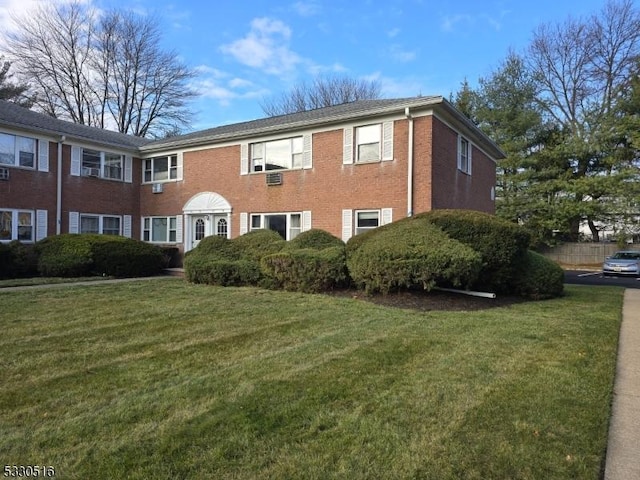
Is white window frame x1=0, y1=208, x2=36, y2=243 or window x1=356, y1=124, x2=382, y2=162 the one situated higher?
window x1=356, y1=124, x2=382, y2=162

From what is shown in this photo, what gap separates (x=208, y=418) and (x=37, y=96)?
37989 millimetres

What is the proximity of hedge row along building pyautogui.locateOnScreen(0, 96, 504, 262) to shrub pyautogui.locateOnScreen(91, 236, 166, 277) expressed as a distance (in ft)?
11.5

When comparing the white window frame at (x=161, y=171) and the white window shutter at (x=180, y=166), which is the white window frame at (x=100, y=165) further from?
the white window shutter at (x=180, y=166)

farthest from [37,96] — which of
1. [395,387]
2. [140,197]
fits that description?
[395,387]

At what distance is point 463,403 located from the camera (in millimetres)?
3789

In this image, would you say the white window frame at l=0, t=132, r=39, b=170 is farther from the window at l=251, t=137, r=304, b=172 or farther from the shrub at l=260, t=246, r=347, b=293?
the shrub at l=260, t=246, r=347, b=293

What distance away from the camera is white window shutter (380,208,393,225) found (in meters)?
14.5

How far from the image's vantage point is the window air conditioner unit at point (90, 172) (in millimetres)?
18870

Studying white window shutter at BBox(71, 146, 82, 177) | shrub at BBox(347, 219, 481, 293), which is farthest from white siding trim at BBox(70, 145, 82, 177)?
shrub at BBox(347, 219, 481, 293)

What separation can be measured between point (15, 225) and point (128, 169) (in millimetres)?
5405

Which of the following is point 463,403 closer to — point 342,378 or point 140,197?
point 342,378

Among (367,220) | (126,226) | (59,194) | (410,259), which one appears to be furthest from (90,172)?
(410,259)

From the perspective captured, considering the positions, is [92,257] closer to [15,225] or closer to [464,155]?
[15,225]

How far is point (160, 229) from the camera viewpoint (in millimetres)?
20703
